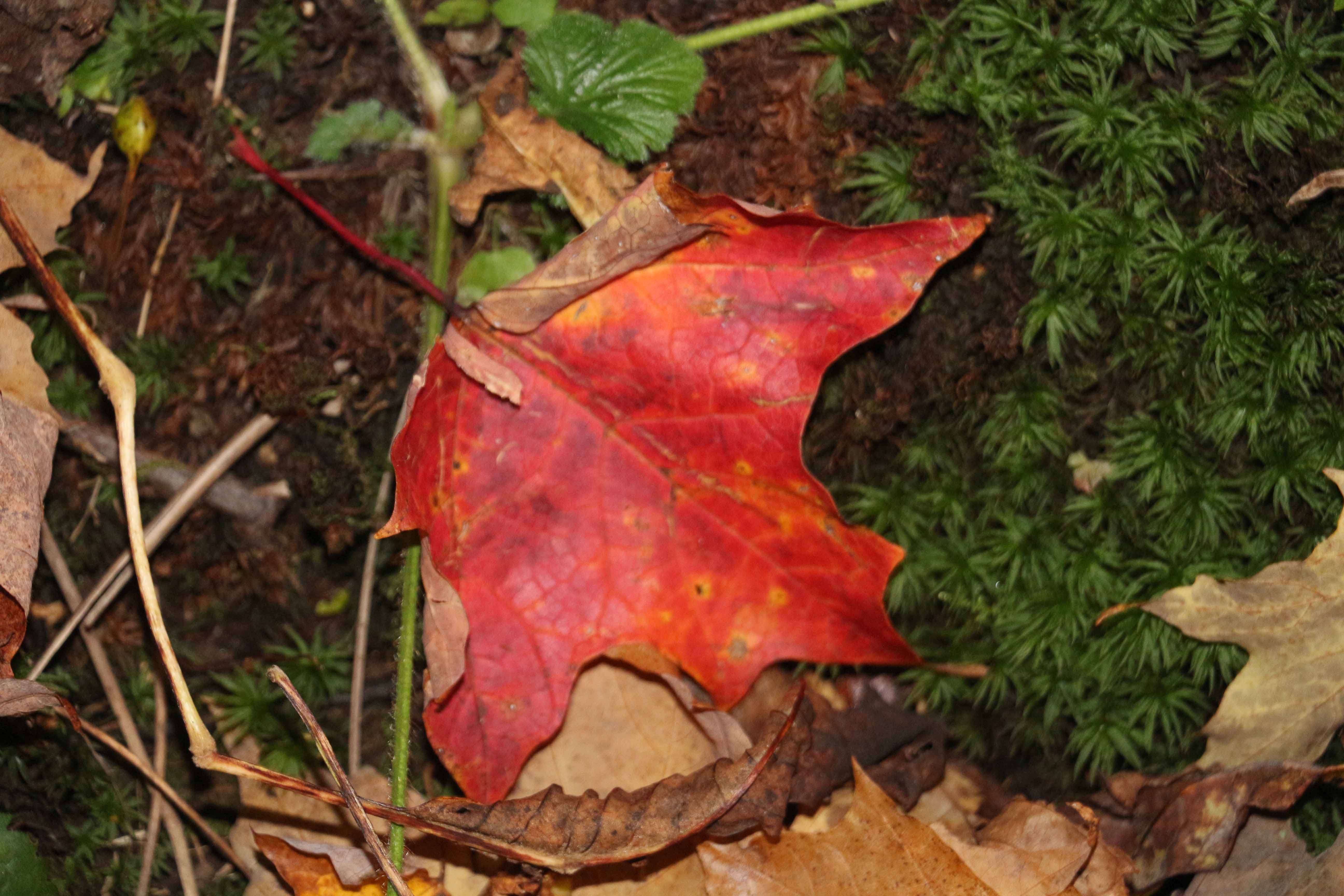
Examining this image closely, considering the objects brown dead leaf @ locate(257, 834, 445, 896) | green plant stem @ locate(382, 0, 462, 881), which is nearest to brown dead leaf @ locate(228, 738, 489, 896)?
brown dead leaf @ locate(257, 834, 445, 896)

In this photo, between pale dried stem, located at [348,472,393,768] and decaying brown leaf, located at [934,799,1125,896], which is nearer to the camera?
decaying brown leaf, located at [934,799,1125,896]

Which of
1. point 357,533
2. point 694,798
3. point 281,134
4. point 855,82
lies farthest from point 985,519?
point 281,134

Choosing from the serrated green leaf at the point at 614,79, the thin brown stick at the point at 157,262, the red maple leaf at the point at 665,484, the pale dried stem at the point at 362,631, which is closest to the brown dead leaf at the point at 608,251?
the red maple leaf at the point at 665,484

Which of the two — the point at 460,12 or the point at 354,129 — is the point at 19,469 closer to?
the point at 354,129

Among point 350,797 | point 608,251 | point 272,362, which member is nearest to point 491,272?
point 608,251

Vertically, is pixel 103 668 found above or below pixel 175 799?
above

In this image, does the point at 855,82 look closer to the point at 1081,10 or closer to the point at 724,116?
the point at 724,116

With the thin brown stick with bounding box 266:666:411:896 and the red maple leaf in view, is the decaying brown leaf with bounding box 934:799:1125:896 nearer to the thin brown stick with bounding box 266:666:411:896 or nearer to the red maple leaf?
the red maple leaf
